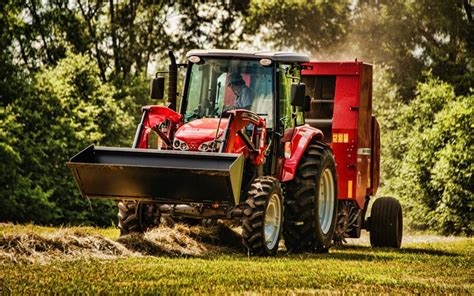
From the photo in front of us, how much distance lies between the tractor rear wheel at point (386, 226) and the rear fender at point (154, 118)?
6.39m

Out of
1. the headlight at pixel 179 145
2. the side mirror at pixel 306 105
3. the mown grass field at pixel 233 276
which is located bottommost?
the mown grass field at pixel 233 276

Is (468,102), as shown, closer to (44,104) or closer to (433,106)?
(433,106)

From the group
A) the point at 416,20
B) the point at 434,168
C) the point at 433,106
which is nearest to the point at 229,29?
the point at 416,20

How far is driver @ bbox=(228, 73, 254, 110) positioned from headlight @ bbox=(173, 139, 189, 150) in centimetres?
117

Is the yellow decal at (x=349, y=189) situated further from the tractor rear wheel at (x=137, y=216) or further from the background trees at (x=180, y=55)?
the background trees at (x=180, y=55)

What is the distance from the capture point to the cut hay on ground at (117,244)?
44.2ft

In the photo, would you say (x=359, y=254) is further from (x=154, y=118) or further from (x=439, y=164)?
(x=439, y=164)

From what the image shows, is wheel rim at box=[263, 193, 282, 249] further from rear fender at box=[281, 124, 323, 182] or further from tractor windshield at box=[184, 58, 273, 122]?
tractor windshield at box=[184, 58, 273, 122]

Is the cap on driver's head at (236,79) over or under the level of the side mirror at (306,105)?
over

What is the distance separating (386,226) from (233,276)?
9700 millimetres

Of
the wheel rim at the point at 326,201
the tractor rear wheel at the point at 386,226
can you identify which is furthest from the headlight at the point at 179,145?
the tractor rear wheel at the point at 386,226

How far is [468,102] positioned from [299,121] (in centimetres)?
1671

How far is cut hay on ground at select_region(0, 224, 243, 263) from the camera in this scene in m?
13.5

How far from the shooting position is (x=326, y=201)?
59.4 ft
